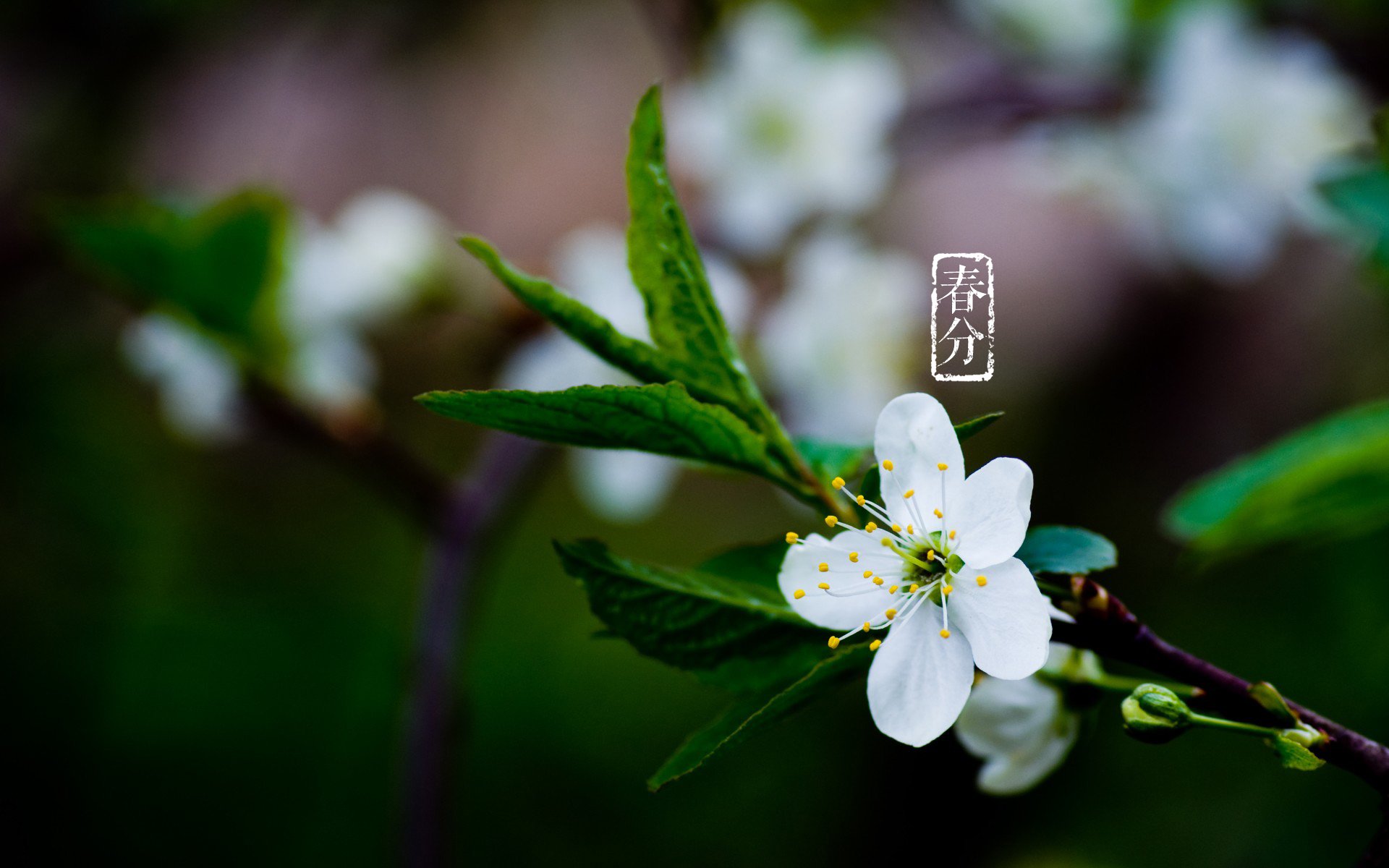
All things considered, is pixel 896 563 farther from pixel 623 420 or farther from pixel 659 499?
pixel 659 499

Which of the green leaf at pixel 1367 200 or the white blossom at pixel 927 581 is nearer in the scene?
the white blossom at pixel 927 581

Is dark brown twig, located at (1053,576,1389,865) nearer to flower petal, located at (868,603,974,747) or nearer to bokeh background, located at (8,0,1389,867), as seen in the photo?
flower petal, located at (868,603,974,747)

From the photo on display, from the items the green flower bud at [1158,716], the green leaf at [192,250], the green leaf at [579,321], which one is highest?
the green leaf at [192,250]

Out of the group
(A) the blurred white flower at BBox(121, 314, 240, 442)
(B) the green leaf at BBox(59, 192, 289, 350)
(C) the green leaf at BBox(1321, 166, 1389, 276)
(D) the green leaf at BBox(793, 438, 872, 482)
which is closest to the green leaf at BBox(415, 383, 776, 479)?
(D) the green leaf at BBox(793, 438, 872, 482)

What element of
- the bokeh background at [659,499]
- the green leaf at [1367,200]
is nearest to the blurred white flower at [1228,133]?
the bokeh background at [659,499]

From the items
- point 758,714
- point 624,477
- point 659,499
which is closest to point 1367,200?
point 758,714

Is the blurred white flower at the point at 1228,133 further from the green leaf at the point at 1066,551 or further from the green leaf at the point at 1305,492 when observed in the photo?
the green leaf at the point at 1066,551

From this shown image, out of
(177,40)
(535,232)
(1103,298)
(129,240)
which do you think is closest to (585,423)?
(129,240)
